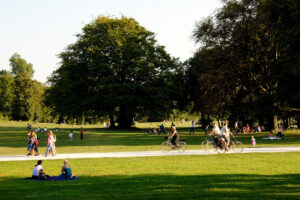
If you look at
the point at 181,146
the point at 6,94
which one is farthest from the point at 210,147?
the point at 6,94

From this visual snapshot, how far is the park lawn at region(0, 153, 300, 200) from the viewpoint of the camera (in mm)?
10406

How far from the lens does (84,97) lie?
61344 mm

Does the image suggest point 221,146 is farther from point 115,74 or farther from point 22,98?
point 22,98

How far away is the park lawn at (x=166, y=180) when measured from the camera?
34.1ft

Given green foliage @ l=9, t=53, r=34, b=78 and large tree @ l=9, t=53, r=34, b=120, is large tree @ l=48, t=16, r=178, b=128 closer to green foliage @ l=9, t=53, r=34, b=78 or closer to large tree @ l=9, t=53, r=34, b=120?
large tree @ l=9, t=53, r=34, b=120

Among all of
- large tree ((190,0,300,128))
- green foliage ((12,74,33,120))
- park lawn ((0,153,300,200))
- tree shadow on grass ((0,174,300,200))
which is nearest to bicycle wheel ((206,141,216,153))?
park lawn ((0,153,300,200))

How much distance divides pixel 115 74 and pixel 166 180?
49.8 metres

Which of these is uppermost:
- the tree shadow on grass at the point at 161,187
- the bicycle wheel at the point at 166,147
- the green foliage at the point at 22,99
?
the green foliage at the point at 22,99

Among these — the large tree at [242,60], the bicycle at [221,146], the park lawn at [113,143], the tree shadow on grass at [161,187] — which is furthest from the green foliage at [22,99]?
the tree shadow on grass at [161,187]

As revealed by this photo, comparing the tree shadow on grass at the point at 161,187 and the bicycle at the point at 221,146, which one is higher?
the bicycle at the point at 221,146

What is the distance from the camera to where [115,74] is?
6188 centimetres

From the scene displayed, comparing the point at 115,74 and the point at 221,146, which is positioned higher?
the point at 115,74

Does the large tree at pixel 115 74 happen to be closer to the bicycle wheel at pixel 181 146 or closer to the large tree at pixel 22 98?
the bicycle wheel at pixel 181 146

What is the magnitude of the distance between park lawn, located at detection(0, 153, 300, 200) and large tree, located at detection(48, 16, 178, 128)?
1603 inches
